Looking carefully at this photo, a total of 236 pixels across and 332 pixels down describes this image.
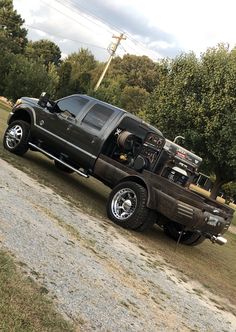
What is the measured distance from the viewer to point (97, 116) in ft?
32.2

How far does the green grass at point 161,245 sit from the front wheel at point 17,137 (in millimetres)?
202

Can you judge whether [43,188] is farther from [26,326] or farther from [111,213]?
[26,326]

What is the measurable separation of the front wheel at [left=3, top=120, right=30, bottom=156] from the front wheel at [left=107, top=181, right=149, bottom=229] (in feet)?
10.1

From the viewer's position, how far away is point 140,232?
8.69 m

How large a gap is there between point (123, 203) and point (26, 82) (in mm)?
28702

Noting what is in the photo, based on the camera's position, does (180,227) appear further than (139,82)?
No

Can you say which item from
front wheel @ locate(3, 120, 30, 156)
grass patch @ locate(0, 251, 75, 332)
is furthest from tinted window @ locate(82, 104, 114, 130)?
grass patch @ locate(0, 251, 75, 332)

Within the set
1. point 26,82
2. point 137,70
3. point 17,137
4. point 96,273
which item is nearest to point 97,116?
point 17,137

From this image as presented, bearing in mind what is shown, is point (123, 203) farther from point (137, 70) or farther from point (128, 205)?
point (137, 70)

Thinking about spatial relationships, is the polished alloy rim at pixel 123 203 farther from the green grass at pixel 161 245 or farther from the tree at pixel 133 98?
the tree at pixel 133 98

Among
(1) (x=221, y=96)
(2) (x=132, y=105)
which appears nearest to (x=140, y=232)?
(1) (x=221, y=96)

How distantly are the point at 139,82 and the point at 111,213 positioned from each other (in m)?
79.6

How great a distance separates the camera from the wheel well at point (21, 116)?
1125 centimetres

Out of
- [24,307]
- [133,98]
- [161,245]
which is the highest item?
[133,98]
